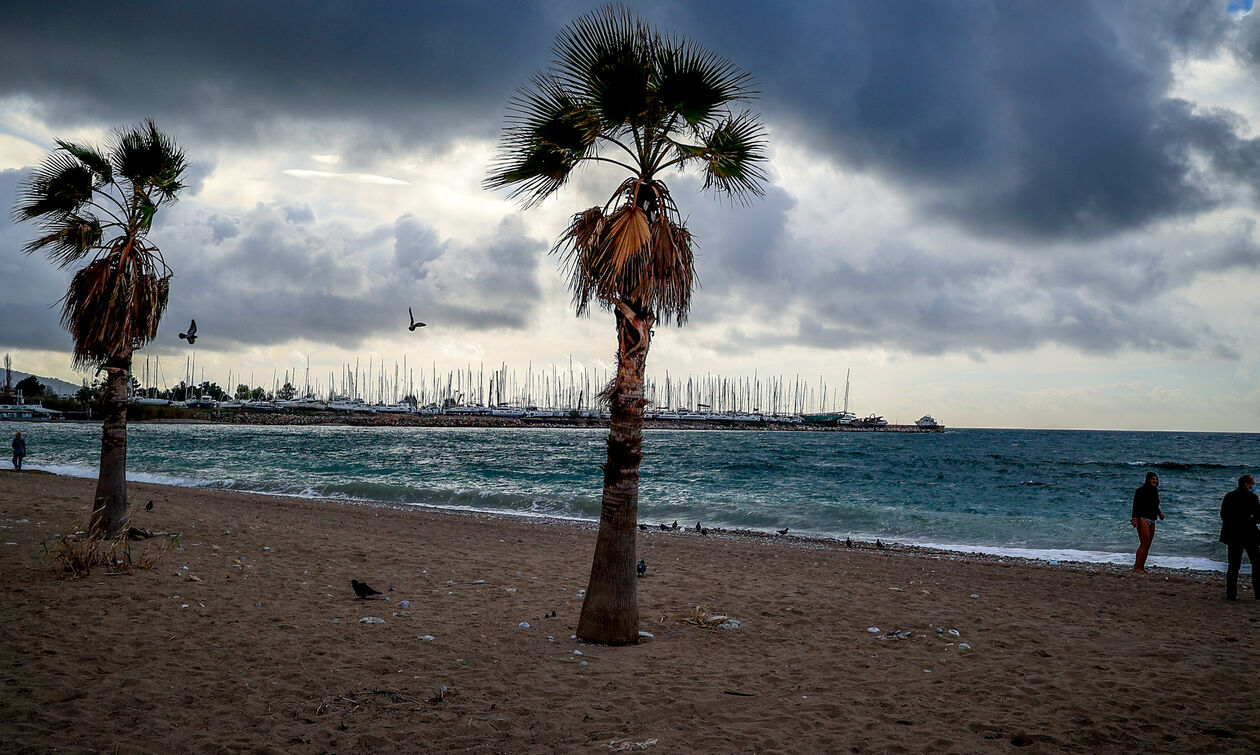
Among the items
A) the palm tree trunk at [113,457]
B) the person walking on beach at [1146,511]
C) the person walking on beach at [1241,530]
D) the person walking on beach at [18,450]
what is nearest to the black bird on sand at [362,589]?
the palm tree trunk at [113,457]

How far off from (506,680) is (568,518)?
17009 mm

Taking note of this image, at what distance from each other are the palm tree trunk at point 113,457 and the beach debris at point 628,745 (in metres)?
9.89

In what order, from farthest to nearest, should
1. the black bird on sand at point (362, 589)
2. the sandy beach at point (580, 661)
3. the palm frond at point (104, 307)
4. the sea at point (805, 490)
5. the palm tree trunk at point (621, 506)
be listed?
the sea at point (805, 490)
the palm frond at point (104, 307)
the black bird on sand at point (362, 589)
the palm tree trunk at point (621, 506)
the sandy beach at point (580, 661)

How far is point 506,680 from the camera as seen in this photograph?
632 cm

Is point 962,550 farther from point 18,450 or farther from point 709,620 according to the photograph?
point 18,450

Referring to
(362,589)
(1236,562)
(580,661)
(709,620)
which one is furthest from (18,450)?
(1236,562)

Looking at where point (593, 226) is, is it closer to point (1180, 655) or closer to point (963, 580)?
point (1180, 655)

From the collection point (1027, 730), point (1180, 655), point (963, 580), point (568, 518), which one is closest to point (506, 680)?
point (1027, 730)

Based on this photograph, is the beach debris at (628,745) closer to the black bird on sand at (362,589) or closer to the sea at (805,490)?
the black bird on sand at (362,589)

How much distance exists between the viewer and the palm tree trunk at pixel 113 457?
35.3 feet

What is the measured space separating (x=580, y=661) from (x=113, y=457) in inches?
357

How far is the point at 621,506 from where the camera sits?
7.27 m

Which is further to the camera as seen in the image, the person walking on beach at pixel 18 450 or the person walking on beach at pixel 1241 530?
the person walking on beach at pixel 18 450

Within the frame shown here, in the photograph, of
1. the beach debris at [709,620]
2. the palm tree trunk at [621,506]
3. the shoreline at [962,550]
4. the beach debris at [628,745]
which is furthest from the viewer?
the shoreline at [962,550]
